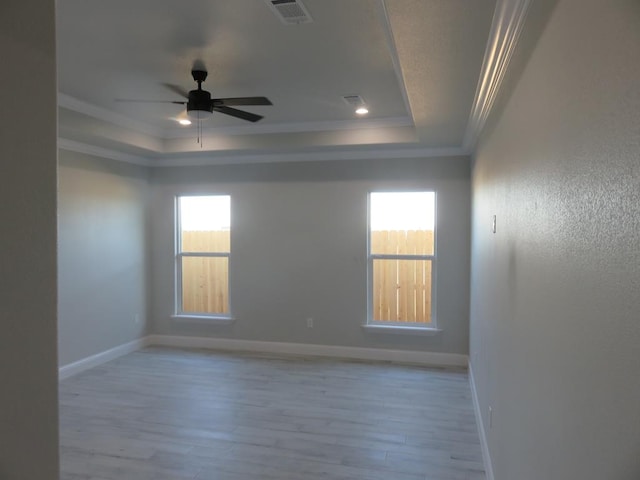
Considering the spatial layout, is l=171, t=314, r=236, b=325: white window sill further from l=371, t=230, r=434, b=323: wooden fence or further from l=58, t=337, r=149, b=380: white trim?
l=371, t=230, r=434, b=323: wooden fence

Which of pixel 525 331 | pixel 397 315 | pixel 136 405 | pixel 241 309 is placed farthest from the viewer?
pixel 241 309

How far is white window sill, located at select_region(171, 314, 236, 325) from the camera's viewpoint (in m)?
5.88

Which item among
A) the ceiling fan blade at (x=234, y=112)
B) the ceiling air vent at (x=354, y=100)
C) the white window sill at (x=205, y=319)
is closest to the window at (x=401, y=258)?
the ceiling air vent at (x=354, y=100)

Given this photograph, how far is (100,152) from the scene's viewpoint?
5180 mm

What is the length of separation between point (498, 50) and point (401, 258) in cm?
344

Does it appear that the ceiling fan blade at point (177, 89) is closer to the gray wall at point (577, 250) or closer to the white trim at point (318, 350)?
the gray wall at point (577, 250)

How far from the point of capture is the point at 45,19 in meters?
1.00

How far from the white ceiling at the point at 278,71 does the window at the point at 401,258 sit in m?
0.68

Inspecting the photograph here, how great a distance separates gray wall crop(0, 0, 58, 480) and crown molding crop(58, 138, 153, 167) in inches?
164

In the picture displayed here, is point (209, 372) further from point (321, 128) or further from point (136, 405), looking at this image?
point (321, 128)

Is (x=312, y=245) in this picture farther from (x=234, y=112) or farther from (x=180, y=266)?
(x=234, y=112)

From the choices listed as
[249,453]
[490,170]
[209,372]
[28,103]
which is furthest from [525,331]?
[209,372]

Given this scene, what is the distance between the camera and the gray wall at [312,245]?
17.0ft

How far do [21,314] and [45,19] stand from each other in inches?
26.2
